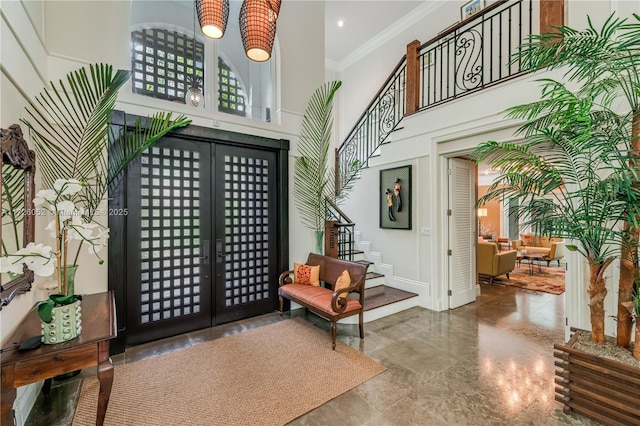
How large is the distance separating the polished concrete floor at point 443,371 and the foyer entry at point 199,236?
280 mm

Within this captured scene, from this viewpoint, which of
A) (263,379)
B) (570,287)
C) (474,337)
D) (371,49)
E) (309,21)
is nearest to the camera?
Answer: (263,379)

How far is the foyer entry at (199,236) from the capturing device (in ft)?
10.4

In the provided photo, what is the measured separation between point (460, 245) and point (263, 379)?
3622 millimetres

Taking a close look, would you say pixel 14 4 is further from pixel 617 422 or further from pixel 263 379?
pixel 617 422

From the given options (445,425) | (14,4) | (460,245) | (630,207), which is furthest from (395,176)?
(14,4)

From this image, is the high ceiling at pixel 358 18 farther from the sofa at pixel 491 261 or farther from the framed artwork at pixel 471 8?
the sofa at pixel 491 261

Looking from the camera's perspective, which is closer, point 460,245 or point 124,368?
point 124,368

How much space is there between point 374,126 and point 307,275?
12.2ft

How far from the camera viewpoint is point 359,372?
2576 millimetres

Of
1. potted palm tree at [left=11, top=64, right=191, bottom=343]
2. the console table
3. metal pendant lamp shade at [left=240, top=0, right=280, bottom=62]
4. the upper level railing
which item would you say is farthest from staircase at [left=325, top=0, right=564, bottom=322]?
the console table

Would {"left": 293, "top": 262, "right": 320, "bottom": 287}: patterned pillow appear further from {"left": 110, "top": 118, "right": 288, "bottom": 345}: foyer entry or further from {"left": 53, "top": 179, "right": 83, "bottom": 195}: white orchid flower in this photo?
{"left": 53, "top": 179, "right": 83, "bottom": 195}: white orchid flower

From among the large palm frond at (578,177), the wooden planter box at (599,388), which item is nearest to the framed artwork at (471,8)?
the large palm frond at (578,177)

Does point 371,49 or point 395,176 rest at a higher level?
point 371,49

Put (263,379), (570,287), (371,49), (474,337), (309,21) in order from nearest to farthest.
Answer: (263,379) < (570,287) < (474,337) < (309,21) < (371,49)
